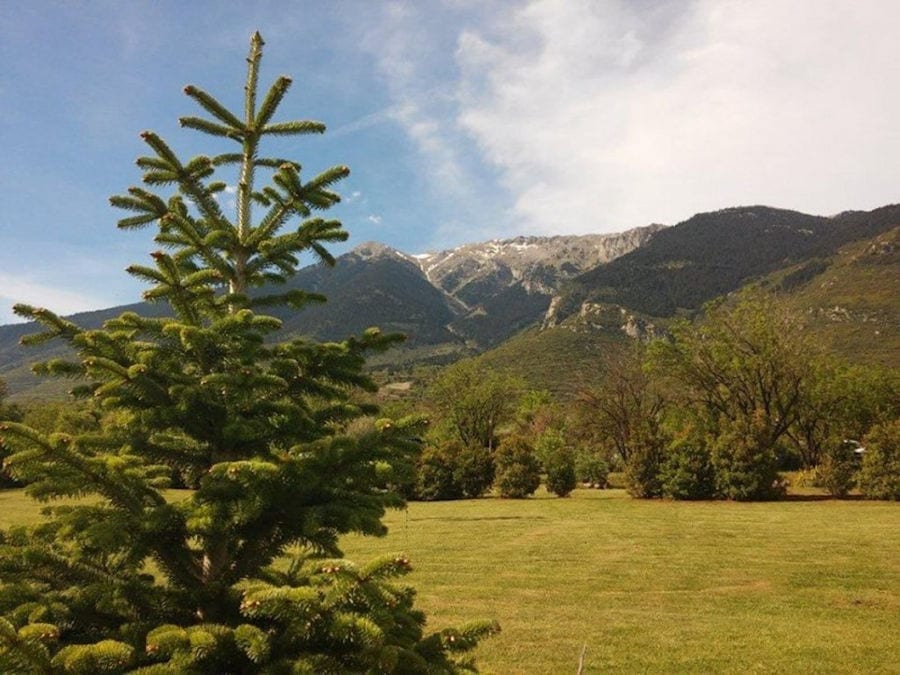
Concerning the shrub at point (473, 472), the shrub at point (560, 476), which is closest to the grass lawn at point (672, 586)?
the shrub at point (560, 476)

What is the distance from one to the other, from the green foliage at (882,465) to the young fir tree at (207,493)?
31373 mm

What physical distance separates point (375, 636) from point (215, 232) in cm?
328

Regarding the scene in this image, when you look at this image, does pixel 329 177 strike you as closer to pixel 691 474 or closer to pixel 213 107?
pixel 213 107

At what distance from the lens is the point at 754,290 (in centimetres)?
4047

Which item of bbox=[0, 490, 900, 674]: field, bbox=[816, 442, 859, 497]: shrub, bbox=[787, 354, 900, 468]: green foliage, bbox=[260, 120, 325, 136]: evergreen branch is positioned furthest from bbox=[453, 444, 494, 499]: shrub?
bbox=[260, 120, 325, 136]: evergreen branch

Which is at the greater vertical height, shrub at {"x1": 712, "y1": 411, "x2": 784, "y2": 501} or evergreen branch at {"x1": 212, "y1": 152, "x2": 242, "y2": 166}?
evergreen branch at {"x1": 212, "y1": 152, "x2": 242, "y2": 166}

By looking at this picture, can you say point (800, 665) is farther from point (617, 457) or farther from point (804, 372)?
point (617, 457)

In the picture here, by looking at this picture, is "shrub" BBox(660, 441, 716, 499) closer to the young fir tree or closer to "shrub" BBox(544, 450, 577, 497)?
"shrub" BBox(544, 450, 577, 497)

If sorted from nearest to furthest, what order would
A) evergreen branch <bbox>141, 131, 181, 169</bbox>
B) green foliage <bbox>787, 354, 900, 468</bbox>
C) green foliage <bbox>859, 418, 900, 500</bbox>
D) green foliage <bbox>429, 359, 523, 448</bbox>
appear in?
evergreen branch <bbox>141, 131, 181, 169</bbox> < green foliage <bbox>859, 418, 900, 500</bbox> < green foliage <bbox>787, 354, 900, 468</bbox> < green foliage <bbox>429, 359, 523, 448</bbox>

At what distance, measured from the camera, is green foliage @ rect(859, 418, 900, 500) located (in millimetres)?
27281

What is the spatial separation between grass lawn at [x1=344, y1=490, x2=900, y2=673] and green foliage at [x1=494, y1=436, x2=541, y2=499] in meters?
9.17

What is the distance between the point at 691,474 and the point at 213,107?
31.0 m

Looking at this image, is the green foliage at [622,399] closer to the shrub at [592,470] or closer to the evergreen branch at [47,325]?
the shrub at [592,470]

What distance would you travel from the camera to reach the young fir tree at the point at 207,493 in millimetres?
3426
